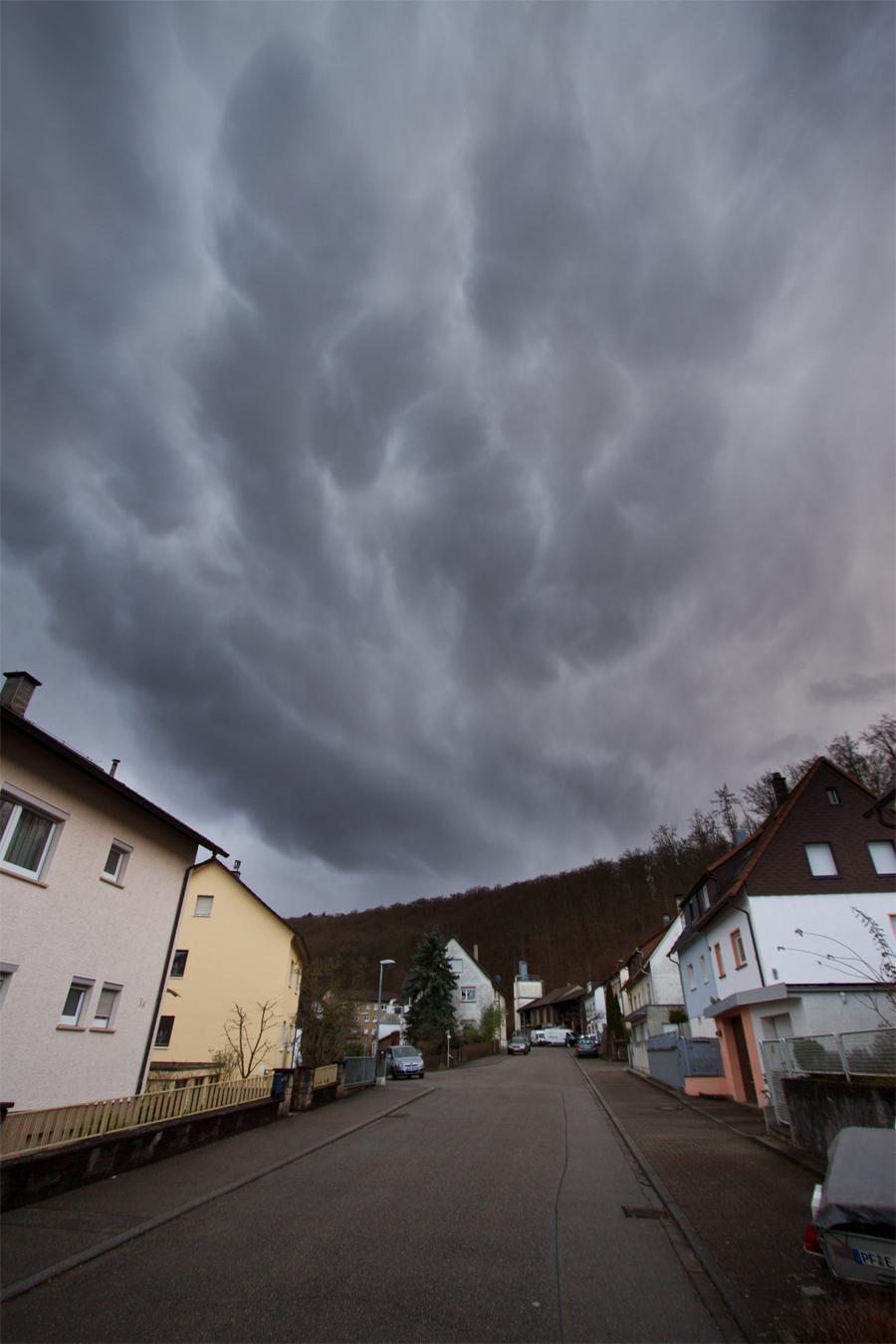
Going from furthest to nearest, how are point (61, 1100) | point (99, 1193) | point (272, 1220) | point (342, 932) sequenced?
point (342, 932), point (61, 1100), point (99, 1193), point (272, 1220)

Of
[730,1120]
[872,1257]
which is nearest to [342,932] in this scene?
[730,1120]

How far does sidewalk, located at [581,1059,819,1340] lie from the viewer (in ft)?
20.3

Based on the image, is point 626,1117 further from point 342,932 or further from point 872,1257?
point 342,932

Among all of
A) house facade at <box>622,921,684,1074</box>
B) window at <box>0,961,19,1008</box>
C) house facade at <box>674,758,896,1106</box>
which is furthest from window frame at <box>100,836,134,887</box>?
A: house facade at <box>622,921,684,1074</box>

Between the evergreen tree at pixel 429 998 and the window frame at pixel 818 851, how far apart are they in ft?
121

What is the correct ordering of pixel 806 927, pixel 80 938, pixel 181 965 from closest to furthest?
pixel 80 938
pixel 806 927
pixel 181 965

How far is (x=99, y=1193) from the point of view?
9.18 metres

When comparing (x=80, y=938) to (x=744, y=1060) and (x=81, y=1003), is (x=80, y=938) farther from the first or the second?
(x=744, y=1060)

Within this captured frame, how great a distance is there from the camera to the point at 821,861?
2119 centimetres

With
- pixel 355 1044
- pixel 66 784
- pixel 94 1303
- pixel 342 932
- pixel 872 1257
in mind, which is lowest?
pixel 94 1303

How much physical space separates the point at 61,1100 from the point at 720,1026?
20.8 metres

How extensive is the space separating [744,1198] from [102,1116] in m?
9.66

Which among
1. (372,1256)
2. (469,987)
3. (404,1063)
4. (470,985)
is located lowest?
(372,1256)

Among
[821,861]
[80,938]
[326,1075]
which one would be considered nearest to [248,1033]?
[326,1075]
